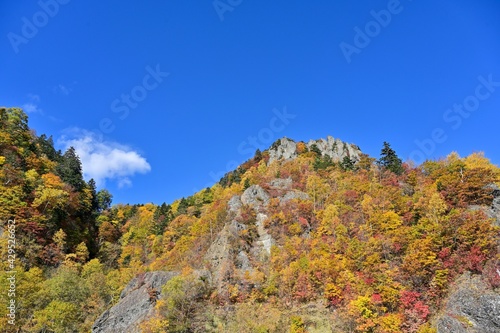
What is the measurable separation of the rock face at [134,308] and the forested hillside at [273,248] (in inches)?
15.3

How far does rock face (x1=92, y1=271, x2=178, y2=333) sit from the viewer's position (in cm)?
3756

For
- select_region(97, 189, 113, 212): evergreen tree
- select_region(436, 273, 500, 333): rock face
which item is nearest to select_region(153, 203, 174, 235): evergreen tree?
select_region(97, 189, 113, 212): evergreen tree

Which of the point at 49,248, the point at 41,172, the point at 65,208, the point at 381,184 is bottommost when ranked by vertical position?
the point at 49,248

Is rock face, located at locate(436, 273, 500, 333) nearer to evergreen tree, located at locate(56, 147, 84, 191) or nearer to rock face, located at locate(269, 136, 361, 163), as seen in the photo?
rock face, located at locate(269, 136, 361, 163)

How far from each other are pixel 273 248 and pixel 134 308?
21891 millimetres

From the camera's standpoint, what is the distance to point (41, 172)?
67.6 m

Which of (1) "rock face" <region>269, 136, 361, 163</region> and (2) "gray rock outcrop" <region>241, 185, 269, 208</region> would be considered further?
(1) "rock face" <region>269, 136, 361, 163</region>

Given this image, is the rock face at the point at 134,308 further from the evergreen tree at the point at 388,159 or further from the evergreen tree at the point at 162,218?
the evergreen tree at the point at 388,159

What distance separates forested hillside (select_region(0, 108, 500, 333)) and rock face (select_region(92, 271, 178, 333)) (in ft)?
1.27

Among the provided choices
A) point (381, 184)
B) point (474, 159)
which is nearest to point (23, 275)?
point (381, 184)

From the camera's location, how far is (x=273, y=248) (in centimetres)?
5044

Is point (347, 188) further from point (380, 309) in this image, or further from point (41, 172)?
point (41, 172)

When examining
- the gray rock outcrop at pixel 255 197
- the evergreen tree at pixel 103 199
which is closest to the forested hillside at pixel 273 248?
the gray rock outcrop at pixel 255 197

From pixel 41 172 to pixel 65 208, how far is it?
1027 cm
